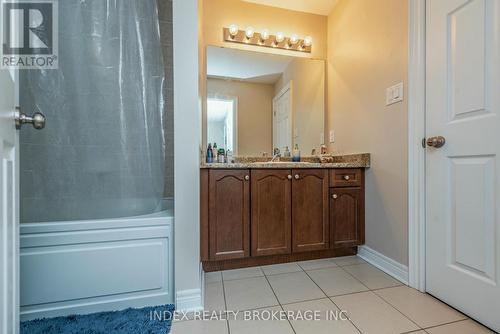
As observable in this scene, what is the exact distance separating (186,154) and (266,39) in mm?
1646

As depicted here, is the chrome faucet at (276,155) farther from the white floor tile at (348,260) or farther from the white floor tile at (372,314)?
the white floor tile at (372,314)

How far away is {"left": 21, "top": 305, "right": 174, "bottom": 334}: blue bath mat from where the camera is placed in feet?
3.45

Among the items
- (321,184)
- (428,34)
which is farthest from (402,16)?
(321,184)

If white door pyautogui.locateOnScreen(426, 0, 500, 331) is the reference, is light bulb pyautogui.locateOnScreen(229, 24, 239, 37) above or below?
above

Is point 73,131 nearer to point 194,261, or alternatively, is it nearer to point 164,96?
point 164,96

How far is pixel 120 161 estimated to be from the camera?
1.41 metres

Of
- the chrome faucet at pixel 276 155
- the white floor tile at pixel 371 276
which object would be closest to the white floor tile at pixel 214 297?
the white floor tile at pixel 371 276

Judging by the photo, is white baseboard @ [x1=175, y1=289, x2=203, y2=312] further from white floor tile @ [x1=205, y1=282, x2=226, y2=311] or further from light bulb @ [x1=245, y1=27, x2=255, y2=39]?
light bulb @ [x1=245, y1=27, x2=255, y2=39]

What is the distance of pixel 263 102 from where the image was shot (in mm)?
2270

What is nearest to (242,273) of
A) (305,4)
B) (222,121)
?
(222,121)

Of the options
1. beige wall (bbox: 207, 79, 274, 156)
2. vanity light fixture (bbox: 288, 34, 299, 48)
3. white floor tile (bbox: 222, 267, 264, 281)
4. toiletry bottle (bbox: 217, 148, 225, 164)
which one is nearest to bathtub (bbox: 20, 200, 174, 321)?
white floor tile (bbox: 222, 267, 264, 281)

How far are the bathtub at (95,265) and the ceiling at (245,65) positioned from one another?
147 centimetres

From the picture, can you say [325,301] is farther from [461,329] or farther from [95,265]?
[95,265]

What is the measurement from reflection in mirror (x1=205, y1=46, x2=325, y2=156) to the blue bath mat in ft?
4.50
